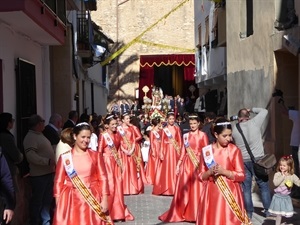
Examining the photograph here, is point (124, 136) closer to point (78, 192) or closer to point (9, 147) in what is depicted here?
point (9, 147)

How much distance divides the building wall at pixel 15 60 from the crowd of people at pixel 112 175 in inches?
41.7

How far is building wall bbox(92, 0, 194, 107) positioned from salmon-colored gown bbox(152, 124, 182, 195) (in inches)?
894

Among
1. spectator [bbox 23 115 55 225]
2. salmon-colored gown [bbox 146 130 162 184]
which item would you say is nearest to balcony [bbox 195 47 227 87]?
salmon-colored gown [bbox 146 130 162 184]

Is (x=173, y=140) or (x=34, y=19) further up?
(x=34, y=19)

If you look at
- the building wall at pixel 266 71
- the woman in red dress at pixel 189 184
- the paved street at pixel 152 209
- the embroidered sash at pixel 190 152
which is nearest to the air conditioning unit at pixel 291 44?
the building wall at pixel 266 71

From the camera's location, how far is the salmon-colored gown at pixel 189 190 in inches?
423

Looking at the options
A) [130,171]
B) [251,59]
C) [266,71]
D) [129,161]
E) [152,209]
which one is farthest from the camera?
[251,59]

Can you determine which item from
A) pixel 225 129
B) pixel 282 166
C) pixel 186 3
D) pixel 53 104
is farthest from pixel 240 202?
pixel 186 3

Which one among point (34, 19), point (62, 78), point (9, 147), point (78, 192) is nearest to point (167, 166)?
point (62, 78)

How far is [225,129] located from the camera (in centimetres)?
780

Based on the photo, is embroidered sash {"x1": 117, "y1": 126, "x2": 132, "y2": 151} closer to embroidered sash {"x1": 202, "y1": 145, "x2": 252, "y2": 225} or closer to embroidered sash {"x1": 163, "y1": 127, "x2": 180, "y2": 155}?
embroidered sash {"x1": 163, "y1": 127, "x2": 180, "y2": 155}

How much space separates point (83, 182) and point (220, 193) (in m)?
1.62

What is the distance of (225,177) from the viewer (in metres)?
7.82

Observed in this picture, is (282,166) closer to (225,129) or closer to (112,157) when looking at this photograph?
(225,129)
